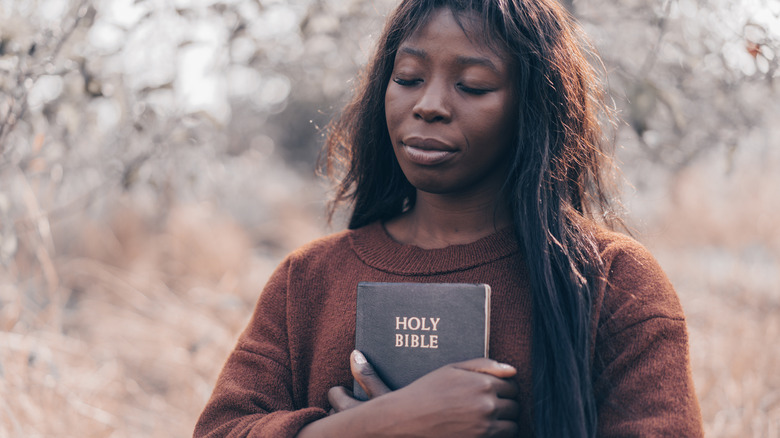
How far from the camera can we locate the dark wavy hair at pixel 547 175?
4.44 feet

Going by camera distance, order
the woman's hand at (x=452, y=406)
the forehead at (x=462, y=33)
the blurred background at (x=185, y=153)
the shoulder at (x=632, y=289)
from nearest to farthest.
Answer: the woman's hand at (x=452, y=406) < the shoulder at (x=632, y=289) < the forehead at (x=462, y=33) < the blurred background at (x=185, y=153)

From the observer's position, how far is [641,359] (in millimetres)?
1350

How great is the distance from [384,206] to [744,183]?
837cm

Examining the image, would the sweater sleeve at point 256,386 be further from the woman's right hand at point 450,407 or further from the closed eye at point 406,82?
the closed eye at point 406,82

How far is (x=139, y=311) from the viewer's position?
461cm

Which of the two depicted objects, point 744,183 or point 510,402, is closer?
point 510,402

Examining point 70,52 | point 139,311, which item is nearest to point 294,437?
point 70,52

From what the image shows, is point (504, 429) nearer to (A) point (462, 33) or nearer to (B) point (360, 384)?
(B) point (360, 384)

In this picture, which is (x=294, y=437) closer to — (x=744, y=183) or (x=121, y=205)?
(x=121, y=205)

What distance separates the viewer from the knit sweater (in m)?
1.33

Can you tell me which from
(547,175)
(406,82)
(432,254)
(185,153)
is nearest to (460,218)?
(432,254)

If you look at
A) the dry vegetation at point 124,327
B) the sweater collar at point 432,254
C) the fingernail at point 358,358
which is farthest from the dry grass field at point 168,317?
the fingernail at point 358,358

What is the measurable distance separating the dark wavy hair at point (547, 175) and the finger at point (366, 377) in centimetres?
32

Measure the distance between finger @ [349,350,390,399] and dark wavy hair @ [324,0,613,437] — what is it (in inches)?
12.4
